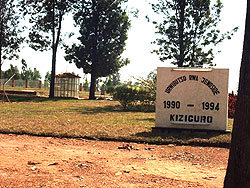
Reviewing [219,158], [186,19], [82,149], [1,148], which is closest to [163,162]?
[219,158]

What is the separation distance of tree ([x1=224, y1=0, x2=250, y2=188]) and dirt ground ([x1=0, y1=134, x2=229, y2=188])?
105 centimetres

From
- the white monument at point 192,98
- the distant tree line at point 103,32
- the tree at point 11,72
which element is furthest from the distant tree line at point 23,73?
the white monument at point 192,98

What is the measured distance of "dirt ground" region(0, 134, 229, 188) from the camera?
14.3 ft

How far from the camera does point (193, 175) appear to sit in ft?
15.8

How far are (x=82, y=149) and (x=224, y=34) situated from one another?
78.2ft

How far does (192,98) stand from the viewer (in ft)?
30.5

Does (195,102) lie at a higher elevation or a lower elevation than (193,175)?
higher

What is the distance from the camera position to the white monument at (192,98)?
9086 millimetres

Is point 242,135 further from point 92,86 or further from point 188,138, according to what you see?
point 92,86

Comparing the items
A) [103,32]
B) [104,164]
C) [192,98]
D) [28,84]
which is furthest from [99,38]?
[104,164]

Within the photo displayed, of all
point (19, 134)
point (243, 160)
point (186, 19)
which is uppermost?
point (186, 19)

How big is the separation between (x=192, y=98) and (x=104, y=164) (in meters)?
4.66

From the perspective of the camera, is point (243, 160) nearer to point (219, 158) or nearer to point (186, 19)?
point (219, 158)

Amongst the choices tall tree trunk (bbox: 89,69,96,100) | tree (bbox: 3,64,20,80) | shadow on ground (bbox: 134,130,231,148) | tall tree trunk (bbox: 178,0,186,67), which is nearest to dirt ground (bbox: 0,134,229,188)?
shadow on ground (bbox: 134,130,231,148)
